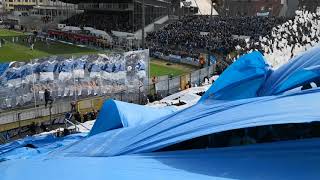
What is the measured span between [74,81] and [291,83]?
1409 centimetres

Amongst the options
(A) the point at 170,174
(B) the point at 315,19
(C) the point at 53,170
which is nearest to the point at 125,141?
(C) the point at 53,170

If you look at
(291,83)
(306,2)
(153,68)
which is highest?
(306,2)

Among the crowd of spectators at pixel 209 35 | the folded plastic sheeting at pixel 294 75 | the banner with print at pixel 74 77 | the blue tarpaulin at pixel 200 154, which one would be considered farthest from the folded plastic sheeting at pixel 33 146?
the crowd of spectators at pixel 209 35

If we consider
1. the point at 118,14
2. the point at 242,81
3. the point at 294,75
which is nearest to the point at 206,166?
the point at 294,75

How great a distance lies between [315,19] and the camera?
40844mm

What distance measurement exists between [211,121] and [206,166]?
2.82ft

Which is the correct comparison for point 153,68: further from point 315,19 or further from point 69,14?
point 69,14

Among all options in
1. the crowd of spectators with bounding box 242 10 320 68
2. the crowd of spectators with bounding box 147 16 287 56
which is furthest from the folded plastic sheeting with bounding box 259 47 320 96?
the crowd of spectators with bounding box 147 16 287 56

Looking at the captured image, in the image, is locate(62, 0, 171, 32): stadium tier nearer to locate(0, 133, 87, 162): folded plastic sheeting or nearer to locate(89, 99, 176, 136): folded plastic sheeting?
locate(0, 133, 87, 162): folded plastic sheeting

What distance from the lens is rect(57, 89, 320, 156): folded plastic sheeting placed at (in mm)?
5145

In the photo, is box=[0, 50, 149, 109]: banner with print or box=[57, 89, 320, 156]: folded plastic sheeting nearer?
box=[57, 89, 320, 156]: folded plastic sheeting

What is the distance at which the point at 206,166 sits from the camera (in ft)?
16.5

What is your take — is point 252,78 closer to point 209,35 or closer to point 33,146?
point 33,146

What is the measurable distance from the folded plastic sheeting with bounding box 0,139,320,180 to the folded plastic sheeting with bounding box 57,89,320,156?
244mm
